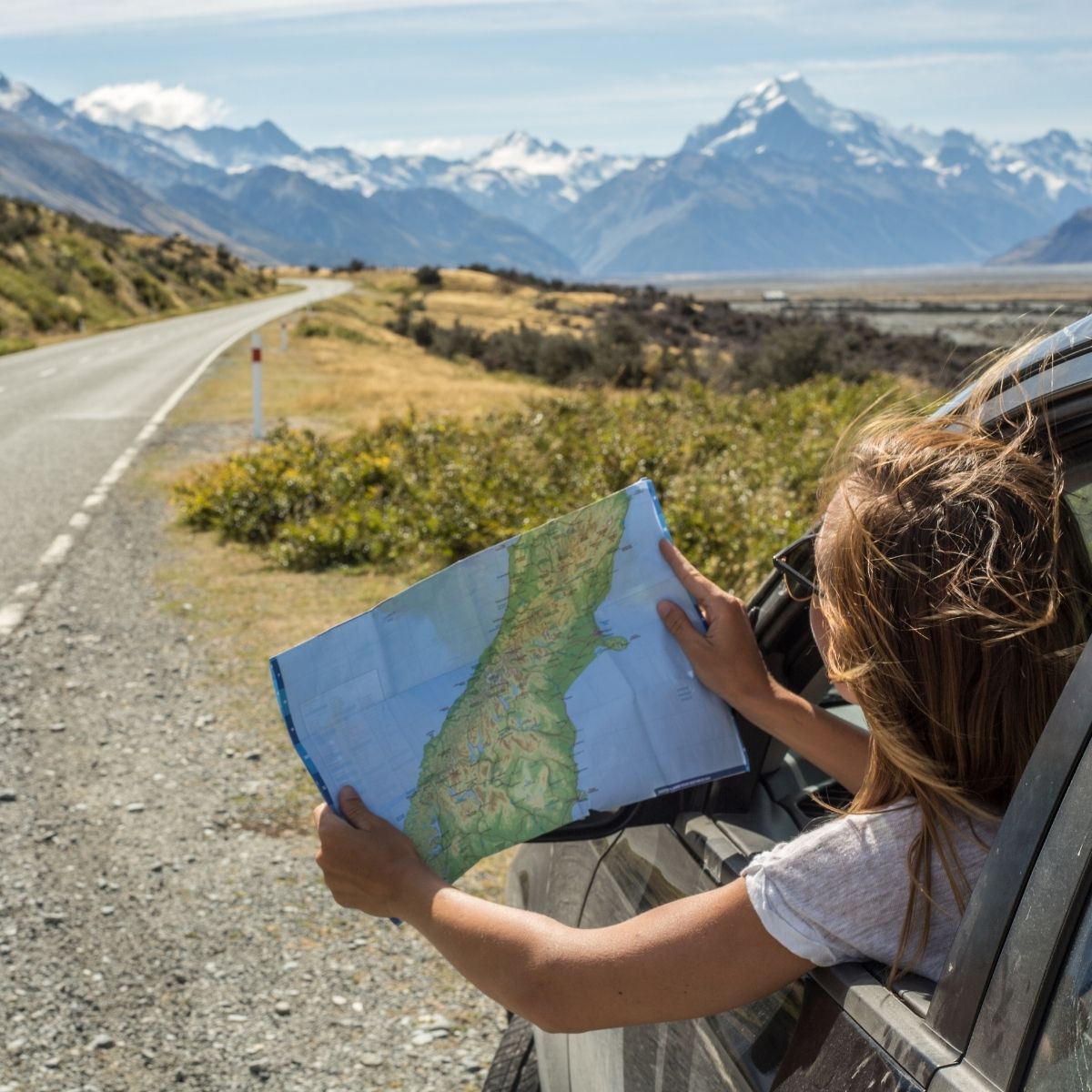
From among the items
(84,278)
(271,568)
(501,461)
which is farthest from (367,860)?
(84,278)

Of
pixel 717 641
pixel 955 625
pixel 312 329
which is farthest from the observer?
pixel 312 329

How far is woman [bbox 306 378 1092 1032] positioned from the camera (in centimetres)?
133

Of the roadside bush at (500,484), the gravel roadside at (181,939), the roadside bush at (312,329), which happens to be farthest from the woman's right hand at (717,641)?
the roadside bush at (312,329)

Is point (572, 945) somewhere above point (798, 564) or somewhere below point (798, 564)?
below

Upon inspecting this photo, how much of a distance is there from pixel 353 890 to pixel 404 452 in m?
10.1

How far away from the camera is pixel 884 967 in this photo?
138 cm

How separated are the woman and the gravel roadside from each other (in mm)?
2307

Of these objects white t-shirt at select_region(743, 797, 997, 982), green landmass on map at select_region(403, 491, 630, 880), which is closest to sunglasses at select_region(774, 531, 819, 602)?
green landmass on map at select_region(403, 491, 630, 880)

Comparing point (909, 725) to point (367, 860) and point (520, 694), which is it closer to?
point (520, 694)

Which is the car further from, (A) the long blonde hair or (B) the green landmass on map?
(B) the green landmass on map

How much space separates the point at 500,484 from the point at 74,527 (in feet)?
12.6

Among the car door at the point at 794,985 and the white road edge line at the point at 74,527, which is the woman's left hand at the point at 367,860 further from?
the white road edge line at the point at 74,527

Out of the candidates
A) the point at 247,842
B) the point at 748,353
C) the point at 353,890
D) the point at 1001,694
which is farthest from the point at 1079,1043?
the point at 748,353

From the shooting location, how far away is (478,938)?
1.57 m
